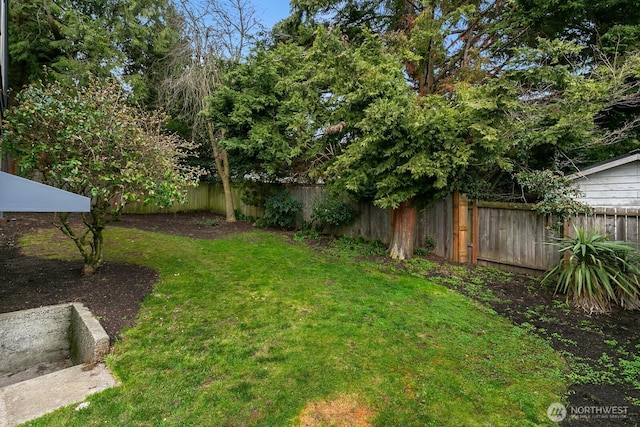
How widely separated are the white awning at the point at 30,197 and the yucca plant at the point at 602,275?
593 cm

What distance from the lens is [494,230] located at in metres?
6.34

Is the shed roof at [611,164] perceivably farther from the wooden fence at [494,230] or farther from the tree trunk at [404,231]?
the tree trunk at [404,231]

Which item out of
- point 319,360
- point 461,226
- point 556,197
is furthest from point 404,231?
point 319,360

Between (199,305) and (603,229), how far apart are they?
615cm

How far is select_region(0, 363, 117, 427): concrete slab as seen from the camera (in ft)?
7.49

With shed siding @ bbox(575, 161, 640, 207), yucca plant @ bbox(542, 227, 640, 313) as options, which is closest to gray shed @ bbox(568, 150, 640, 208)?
shed siding @ bbox(575, 161, 640, 207)

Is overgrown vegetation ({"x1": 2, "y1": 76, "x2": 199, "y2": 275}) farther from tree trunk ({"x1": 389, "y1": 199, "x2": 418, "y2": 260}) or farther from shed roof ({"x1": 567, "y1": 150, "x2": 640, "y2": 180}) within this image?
shed roof ({"x1": 567, "y1": 150, "x2": 640, "y2": 180})

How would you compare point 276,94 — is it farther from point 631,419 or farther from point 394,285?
point 631,419

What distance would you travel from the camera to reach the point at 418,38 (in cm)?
652

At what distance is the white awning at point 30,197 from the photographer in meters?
2.23

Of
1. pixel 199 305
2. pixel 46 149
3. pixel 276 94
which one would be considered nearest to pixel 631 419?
pixel 199 305

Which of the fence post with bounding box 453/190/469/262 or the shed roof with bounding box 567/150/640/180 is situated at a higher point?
the shed roof with bounding box 567/150/640/180

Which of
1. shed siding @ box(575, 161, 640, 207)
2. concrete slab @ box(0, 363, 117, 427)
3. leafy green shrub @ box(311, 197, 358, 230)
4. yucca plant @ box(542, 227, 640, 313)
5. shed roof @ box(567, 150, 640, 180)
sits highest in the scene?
shed roof @ box(567, 150, 640, 180)

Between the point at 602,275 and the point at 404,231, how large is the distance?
3.41m
